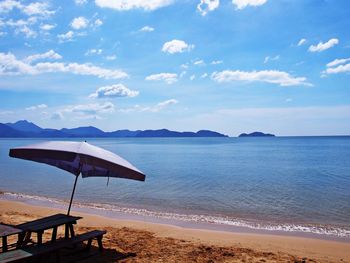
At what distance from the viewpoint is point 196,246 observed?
9.21m

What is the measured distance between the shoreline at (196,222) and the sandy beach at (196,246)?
72cm

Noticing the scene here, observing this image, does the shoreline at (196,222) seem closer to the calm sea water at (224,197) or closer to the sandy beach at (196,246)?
the calm sea water at (224,197)

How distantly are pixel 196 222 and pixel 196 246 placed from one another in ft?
16.0

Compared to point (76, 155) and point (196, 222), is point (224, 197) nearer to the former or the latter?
point (196, 222)

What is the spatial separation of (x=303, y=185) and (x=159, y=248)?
18.9 m

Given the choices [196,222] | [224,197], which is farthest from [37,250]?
[224,197]

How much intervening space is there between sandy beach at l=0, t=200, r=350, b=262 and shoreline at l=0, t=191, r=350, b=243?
72cm

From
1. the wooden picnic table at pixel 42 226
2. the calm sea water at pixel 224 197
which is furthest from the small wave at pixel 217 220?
the wooden picnic table at pixel 42 226

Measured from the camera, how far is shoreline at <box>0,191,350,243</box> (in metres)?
12.4

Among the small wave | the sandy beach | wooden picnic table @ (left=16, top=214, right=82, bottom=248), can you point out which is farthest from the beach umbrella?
the small wave

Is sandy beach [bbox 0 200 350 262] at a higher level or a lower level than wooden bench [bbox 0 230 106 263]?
lower

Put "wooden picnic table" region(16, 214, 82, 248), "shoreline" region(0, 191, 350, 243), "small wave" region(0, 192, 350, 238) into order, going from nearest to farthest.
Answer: "wooden picnic table" region(16, 214, 82, 248) < "shoreline" region(0, 191, 350, 243) < "small wave" region(0, 192, 350, 238)

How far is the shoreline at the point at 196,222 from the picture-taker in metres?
12.4

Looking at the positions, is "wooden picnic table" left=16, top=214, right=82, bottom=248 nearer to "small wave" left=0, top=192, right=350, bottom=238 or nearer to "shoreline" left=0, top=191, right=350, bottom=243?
"shoreline" left=0, top=191, right=350, bottom=243
